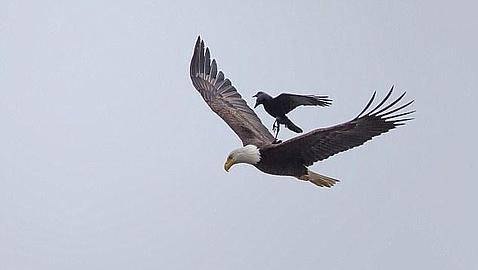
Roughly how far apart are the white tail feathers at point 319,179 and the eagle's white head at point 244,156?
0.69 meters

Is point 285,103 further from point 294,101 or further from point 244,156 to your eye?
point 244,156

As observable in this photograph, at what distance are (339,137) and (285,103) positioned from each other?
1.50 m

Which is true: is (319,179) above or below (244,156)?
below

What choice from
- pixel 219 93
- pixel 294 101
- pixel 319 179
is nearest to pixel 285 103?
pixel 294 101

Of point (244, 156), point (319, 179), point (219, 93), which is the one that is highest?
point (219, 93)

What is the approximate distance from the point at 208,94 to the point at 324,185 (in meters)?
3.25

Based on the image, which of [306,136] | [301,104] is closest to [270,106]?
[301,104]

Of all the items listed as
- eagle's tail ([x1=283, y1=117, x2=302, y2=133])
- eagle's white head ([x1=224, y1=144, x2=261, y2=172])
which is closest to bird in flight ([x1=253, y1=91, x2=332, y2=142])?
eagle's tail ([x1=283, y1=117, x2=302, y2=133])

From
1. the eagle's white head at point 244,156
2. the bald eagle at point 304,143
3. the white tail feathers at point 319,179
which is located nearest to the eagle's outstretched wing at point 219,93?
the bald eagle at point 304,143

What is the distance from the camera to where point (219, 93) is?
59.3 feet

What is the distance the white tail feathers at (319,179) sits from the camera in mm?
15324

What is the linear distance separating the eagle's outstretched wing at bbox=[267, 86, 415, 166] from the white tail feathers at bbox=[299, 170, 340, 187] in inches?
16.4

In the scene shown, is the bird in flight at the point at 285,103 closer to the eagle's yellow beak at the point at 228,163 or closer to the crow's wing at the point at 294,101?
the crow's wing at the point at 294,101

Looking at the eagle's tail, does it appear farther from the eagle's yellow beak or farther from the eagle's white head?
the eagle's yellow beak
